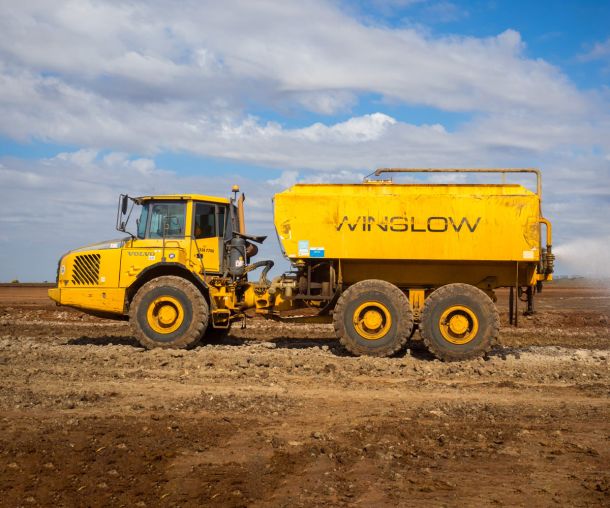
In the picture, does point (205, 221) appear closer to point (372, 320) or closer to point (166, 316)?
point (166, 316)

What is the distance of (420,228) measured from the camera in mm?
12484

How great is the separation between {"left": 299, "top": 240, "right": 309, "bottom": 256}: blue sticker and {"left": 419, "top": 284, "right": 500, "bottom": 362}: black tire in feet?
7.90

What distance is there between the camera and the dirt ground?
18.5 ft

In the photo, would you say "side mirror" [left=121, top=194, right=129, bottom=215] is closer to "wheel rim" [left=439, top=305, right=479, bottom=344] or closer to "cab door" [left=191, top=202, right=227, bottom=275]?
"cab door" [left=191, top=202, right=227, bottom=275]

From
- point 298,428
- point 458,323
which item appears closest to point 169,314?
point 458,323

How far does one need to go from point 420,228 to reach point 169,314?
5.03 metres

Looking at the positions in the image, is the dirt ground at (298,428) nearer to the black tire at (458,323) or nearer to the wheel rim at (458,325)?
the black tire at (458,323)

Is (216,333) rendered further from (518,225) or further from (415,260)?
(518,225)

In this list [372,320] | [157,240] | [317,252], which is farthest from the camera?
[157,240]

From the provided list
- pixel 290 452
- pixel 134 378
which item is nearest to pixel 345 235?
pixel 134 378

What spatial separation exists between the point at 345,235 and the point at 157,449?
677 cm

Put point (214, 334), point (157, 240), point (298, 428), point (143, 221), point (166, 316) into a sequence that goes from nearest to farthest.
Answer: point (298, 428) < point (166, 316) < point (157, 240) < point (143, 221) < point (214, 334)

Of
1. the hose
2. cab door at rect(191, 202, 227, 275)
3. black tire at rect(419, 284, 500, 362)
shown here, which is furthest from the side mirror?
black tire at rect(419, 284, 500, 362)

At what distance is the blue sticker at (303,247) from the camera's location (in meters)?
12.7
